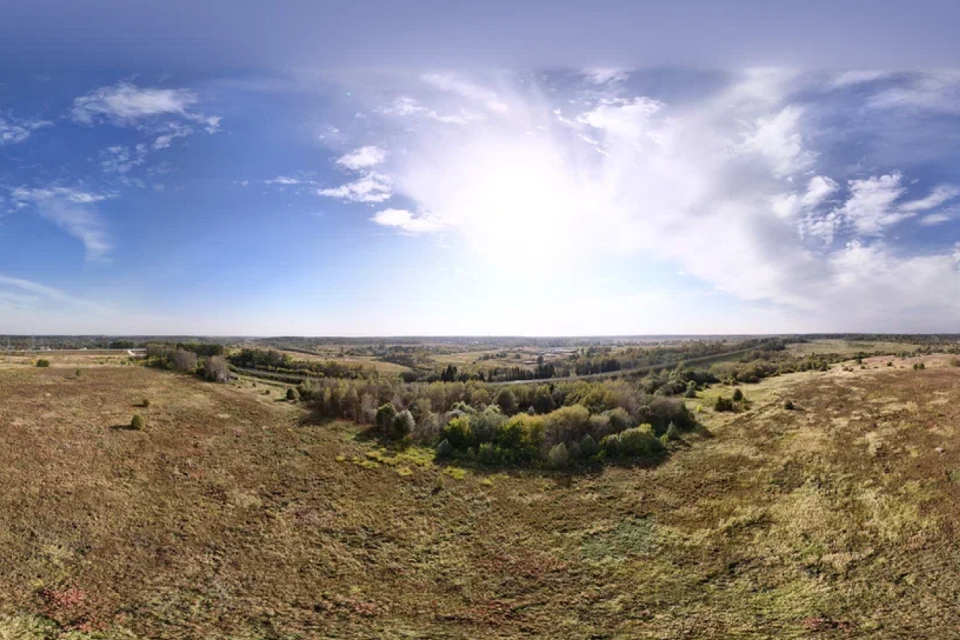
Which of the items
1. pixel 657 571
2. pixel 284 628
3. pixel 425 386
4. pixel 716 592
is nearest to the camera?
pixel 284 628

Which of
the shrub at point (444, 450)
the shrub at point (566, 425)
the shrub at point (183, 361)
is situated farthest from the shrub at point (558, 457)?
the shrub at point (183, 361)

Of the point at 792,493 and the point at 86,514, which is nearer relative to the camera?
the point at 86,514

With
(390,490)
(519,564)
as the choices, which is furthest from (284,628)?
(390,490)

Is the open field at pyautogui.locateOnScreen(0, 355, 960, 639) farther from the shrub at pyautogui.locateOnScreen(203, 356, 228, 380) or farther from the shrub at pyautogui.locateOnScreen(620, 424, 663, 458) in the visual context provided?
the shrub at pyautogui.locateOnScreen(203, 356, 228, 380)

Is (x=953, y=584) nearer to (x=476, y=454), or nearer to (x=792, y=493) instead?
(x=792, y=493)

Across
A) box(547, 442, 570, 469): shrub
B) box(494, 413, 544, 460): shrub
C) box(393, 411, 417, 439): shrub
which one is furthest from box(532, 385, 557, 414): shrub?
box(393, 411, 417, 439): shrub

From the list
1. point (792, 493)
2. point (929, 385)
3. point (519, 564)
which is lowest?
point (519, 564)

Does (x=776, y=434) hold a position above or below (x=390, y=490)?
above

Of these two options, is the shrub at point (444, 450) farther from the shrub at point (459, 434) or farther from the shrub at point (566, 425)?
the shrub at point (566, 425)
